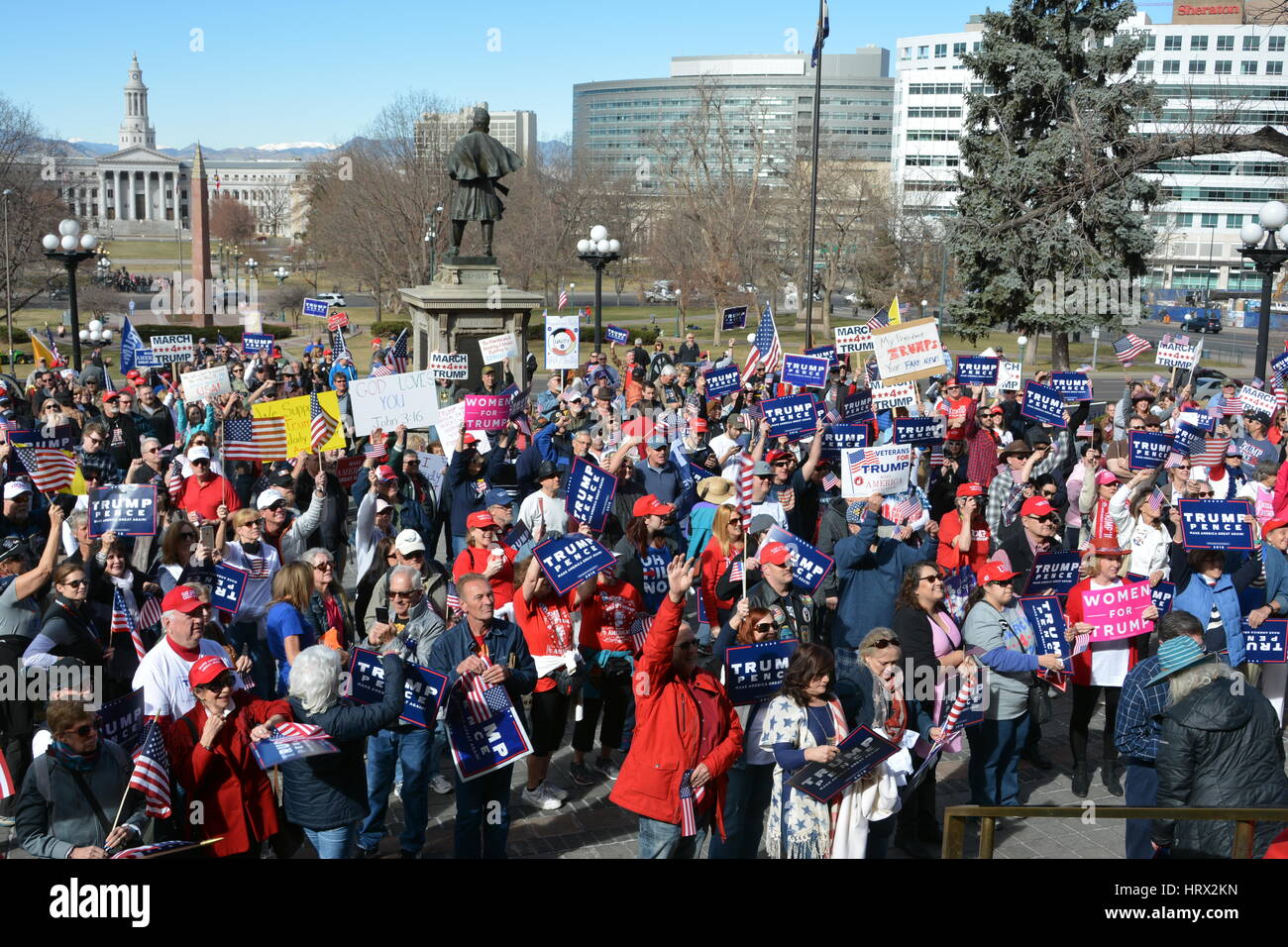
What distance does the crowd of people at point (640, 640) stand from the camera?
20.1ft

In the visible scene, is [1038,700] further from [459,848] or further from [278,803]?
[278,803]

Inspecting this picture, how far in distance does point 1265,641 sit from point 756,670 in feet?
15.4

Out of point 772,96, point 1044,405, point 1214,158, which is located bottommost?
point 1044,405

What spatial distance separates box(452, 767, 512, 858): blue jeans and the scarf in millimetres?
2078

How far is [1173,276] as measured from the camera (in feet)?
308

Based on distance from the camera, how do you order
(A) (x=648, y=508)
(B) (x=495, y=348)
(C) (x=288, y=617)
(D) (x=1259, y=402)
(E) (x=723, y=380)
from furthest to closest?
(B) (x=495, y=348), (E) (x=723, y=380), (D) (x=1259, y=402), (A) (x=648, y=508), (C) (x=288, y=617)

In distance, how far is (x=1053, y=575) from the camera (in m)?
9.23

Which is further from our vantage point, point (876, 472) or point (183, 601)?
point (876, 472)

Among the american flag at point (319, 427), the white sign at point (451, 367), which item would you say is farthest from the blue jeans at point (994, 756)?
the white sign at point (451, 367)

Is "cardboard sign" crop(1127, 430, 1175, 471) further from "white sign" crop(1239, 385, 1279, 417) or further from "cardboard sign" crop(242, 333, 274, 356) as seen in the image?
"cardboard sign" crop(242, 333, 274, 356)

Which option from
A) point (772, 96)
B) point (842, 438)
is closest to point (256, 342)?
point (842, 438)

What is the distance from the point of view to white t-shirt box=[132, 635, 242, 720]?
22.4 ft

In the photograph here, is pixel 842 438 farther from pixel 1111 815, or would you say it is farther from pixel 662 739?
pixel 1111 815
